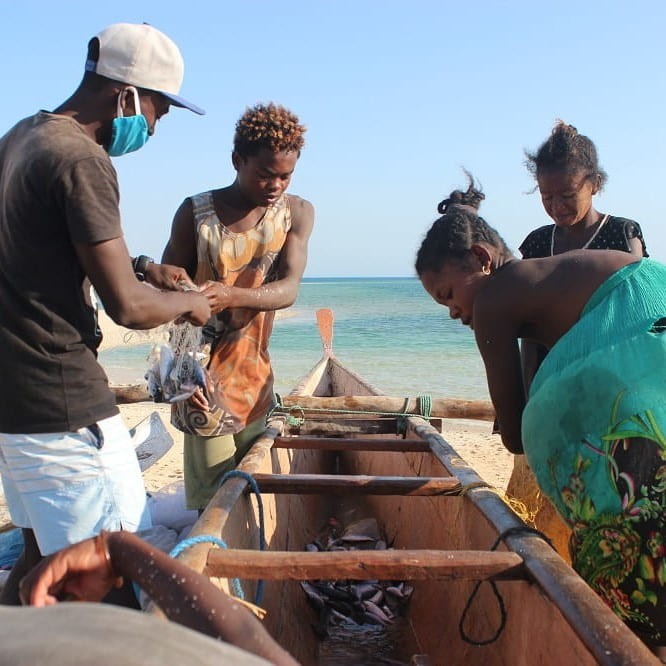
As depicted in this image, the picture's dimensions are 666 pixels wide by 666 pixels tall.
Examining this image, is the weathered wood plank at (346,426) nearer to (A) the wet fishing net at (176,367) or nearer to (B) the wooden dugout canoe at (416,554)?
(B) the wooden dugout canoe at (416,554)

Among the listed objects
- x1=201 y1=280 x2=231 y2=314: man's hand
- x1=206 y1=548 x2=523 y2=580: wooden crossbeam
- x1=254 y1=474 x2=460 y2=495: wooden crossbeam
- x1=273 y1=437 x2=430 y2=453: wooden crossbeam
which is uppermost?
x1=201 y1=280 x2=231 y2=314: man's hand

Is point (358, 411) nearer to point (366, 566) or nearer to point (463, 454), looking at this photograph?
point (366, 566)

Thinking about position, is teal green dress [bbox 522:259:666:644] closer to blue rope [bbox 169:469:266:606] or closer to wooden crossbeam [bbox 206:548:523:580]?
wooden crossbeam [bbox 206:548:523:580]

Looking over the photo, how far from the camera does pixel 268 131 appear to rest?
9.15ft

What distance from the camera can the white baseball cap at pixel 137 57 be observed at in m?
1.94

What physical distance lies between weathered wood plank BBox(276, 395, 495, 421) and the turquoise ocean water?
481 centimetres

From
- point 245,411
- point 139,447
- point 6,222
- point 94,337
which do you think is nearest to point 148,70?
point 6,222

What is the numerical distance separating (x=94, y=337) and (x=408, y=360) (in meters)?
19.5

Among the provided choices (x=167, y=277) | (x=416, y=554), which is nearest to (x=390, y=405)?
(x=167, y=277)

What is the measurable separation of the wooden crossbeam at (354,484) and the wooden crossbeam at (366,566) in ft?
2.59

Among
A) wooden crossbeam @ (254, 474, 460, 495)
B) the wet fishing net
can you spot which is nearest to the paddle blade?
the wet fishing net

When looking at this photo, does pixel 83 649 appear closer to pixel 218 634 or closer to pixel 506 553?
pixel 218 634

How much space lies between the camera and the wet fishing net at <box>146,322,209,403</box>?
275cm

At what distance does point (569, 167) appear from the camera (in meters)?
3.07
